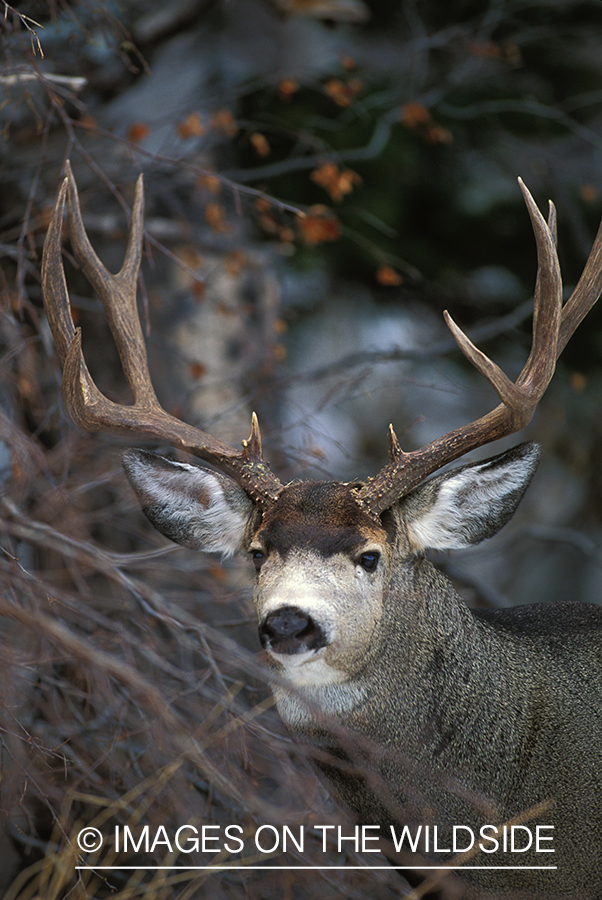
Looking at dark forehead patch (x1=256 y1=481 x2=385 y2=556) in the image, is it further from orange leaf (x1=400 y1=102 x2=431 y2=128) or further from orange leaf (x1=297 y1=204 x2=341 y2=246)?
orange leaf (x1=400 y1=102 x2=431 y2=128)

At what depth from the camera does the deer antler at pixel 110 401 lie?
335 cm

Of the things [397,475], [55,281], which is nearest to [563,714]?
[397,475]

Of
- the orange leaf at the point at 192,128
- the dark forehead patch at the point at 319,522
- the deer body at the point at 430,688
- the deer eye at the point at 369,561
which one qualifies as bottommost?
the deer body at the point at 430,688

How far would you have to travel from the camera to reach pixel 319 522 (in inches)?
125

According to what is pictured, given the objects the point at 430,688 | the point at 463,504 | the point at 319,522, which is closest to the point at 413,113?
the point at 463,504

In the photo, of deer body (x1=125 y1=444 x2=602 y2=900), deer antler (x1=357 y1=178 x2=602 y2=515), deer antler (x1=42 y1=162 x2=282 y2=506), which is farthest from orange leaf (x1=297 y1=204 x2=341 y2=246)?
deer body (x1=125 y1=444 x2=602 y2=900)

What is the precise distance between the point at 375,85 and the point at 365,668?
6.00 meters

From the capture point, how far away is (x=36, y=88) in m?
5.43

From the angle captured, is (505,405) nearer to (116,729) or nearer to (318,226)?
(116,729)

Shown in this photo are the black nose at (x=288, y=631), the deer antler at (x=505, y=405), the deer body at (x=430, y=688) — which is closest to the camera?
the black nose at (x=288, y=631)
